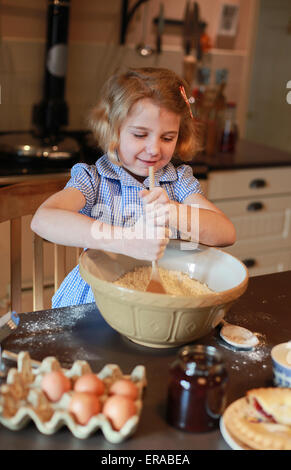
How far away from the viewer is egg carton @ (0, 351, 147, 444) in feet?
2.37

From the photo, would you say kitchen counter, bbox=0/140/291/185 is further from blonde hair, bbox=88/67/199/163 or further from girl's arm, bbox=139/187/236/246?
girl's arm, bbox=139/187/236/246

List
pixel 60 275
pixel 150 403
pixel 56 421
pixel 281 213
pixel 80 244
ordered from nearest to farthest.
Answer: pixel 56 421 < pixel 150 403 < pixel 80 244 < pixel 60 275 < pixel 281 213

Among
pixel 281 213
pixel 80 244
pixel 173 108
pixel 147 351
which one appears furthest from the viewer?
pixel 281 213

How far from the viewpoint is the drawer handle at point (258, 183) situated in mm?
2615

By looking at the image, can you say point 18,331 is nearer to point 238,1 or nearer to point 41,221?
point 41,221

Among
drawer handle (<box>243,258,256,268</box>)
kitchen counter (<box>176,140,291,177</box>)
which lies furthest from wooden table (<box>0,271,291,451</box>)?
drawer handle (<box>243,258,256,268</box>)

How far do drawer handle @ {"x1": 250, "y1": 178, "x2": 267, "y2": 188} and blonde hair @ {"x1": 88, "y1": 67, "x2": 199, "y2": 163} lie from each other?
1.33m

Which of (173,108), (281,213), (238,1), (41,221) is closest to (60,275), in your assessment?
(41,221)

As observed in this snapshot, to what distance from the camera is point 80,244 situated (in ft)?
3.51

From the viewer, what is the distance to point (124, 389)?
0.77 meters

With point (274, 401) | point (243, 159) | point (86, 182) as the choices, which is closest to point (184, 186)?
point (86, 182)

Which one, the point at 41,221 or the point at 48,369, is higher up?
the point at 41,221

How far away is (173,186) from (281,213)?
151cm

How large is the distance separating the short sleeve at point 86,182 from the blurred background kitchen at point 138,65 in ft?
2.55
